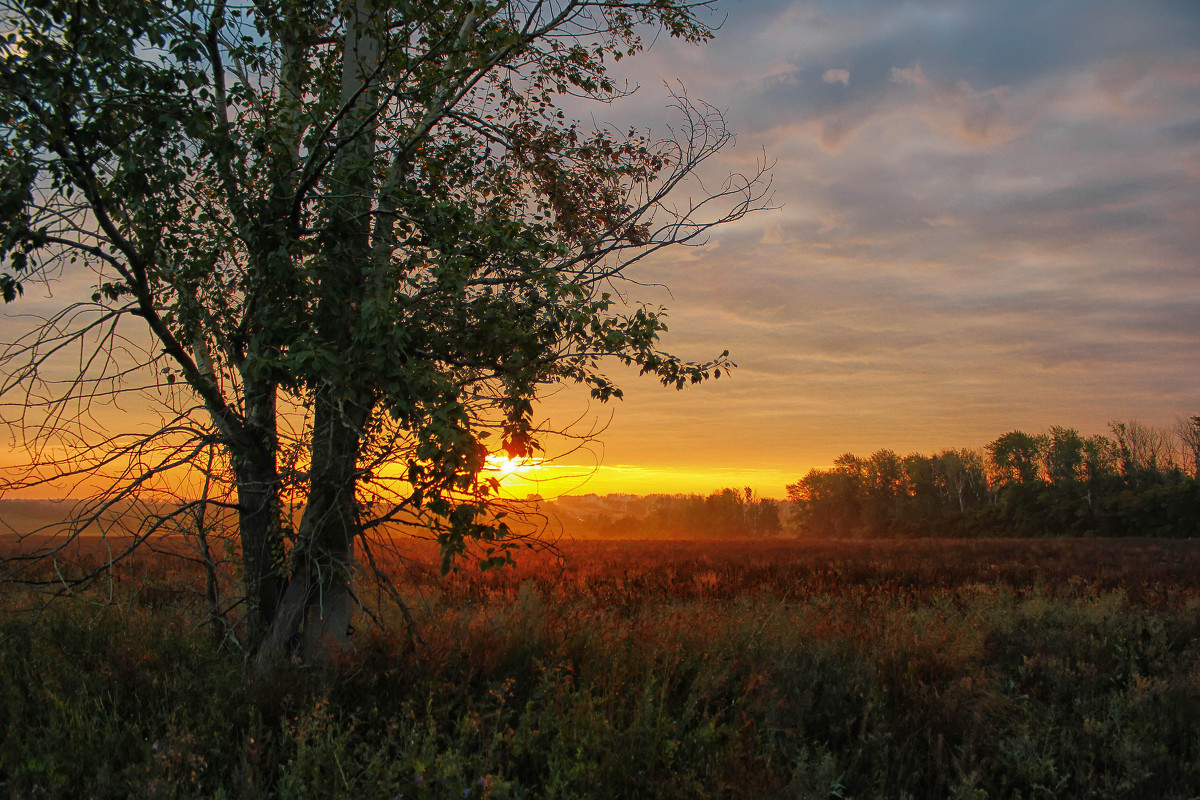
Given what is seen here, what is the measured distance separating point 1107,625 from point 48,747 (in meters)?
11.1

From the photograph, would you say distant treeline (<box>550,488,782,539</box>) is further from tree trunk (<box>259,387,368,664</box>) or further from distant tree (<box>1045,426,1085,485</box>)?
tree trunk (<box>259,387,368,664</box>)

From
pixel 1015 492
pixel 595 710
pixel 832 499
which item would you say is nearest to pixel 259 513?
pixel 595 710

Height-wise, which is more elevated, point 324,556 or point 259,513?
point 259,513

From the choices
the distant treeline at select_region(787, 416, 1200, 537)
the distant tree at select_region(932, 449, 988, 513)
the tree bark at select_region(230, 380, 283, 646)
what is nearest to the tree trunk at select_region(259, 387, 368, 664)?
the tree bark at select_region(230, 380, 283, 646)

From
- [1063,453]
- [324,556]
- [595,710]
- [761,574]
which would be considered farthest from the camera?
[1063,453]

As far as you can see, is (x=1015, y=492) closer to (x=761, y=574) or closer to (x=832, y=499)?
(x=832, y=499)

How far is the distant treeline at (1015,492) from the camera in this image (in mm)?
51312

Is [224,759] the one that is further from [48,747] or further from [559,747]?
[559,747]

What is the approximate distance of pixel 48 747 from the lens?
3.80 metres

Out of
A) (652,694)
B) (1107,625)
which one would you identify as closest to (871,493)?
(1107,625)

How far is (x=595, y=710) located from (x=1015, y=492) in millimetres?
65215

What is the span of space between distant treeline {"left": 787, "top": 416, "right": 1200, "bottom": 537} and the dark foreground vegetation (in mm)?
55490

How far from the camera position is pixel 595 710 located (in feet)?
15.6

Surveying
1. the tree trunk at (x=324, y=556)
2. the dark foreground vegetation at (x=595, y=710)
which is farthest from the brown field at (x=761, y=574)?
the dark foreground vegetation at (x=595, y=710)
